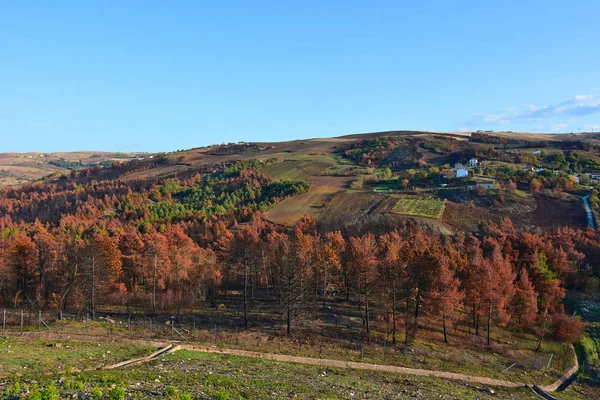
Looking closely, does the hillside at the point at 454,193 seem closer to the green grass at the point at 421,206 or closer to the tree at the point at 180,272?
the green grass at the point at 421,206

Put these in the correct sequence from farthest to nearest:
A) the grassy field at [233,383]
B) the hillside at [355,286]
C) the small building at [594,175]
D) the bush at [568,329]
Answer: the small building at [594,175], the bush at [568,329], the hillside at [355,286], the grassy field at [233,383]

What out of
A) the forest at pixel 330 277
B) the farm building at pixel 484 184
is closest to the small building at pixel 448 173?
the farm building at pixel 484 184

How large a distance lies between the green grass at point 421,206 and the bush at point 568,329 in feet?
204

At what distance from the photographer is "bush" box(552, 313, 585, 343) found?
174 ft

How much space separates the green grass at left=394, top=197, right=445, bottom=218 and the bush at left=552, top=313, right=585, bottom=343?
62295 mm

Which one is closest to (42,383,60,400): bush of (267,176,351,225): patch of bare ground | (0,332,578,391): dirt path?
(0,332,578,391): dirt path

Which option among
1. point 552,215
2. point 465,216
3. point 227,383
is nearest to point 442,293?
point 227,383

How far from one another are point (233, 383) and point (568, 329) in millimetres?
49724

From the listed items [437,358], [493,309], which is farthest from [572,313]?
[437,358]

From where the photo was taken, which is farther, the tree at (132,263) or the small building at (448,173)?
the small building at (448,173)

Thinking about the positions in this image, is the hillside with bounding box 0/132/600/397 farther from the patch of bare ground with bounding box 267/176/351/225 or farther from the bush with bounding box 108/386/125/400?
the bush with bounding box 108/386/125/400

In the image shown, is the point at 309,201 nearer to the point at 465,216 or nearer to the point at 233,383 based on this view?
the point at 465,216

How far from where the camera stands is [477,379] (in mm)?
37875

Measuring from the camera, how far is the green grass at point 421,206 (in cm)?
11794
